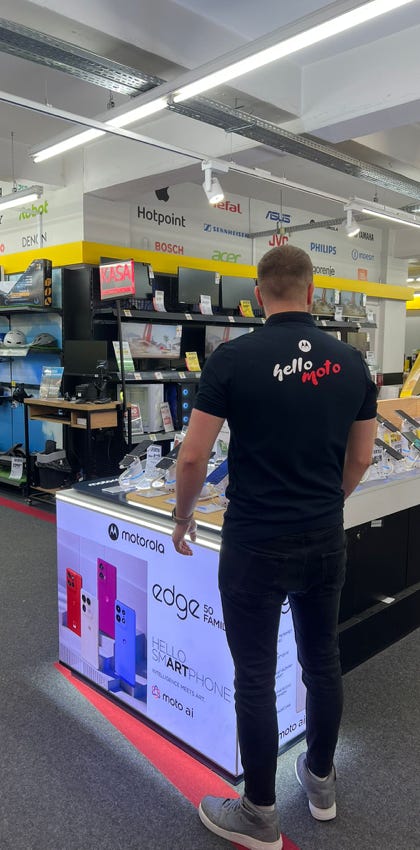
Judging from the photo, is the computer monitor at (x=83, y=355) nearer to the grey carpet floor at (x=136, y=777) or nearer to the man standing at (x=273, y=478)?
the grey carpet floor at (x=136, y=777)

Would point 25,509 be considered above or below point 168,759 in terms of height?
below

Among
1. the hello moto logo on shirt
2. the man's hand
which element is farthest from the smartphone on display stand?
the hello moto logo on shirt

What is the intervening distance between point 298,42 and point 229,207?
15.8 ft

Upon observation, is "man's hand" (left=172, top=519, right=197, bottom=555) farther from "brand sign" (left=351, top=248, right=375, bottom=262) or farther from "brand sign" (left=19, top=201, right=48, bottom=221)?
"brand sign" (left=351, top=248, right=375, bottom=262)

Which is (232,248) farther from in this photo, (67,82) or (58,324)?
(67,82)

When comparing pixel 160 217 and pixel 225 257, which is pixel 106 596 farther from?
pixel 225 257

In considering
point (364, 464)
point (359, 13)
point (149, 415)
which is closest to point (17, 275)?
point (149, 415)

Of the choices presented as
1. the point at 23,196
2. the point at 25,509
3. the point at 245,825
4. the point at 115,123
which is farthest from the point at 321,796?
the point at 23,196

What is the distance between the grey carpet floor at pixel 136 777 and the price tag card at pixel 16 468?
361cm

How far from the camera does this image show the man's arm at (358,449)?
1.70m

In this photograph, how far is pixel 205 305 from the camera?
6586 mm

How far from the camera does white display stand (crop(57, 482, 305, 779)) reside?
6.54 feet

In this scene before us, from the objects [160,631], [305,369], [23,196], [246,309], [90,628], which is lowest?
[90,628]

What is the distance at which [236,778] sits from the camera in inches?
77.6
